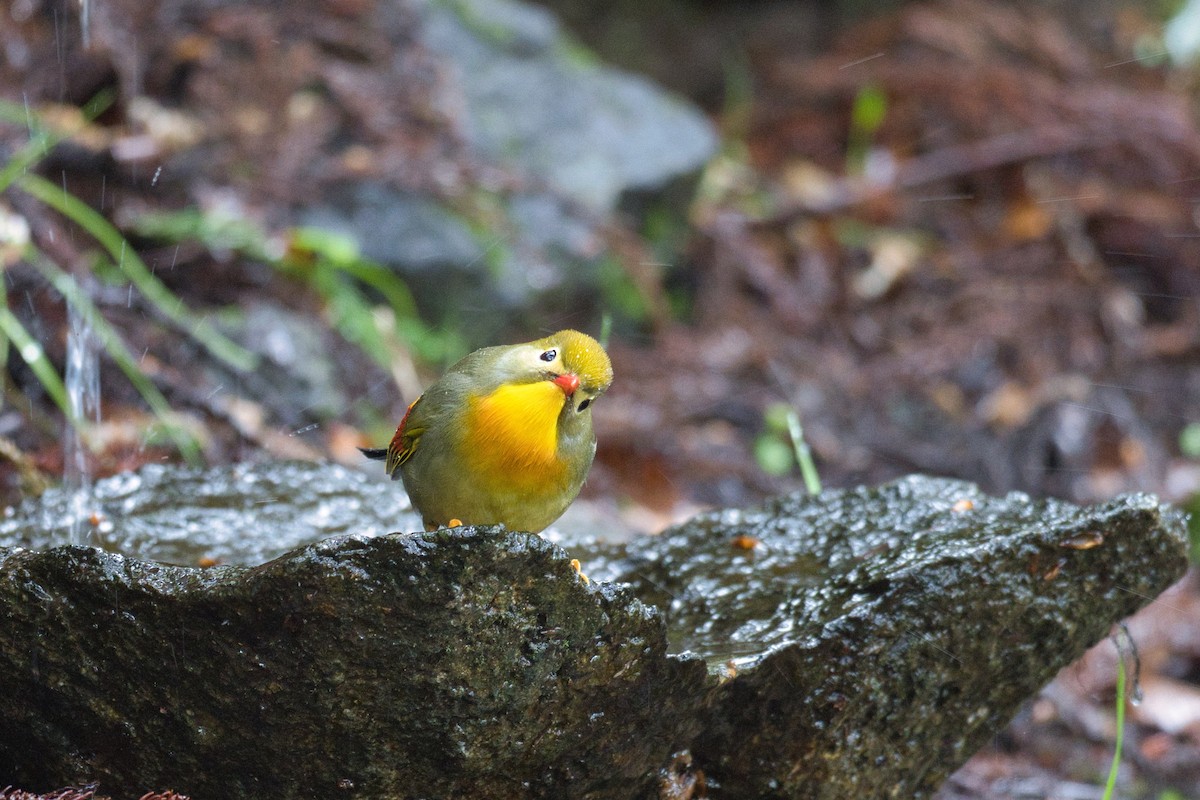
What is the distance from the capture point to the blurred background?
5.25 metres

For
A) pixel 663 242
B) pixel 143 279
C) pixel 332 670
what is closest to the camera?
pixel 332 670

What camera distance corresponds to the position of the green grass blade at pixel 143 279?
5.15 metres

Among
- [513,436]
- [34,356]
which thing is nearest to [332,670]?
[513,436]

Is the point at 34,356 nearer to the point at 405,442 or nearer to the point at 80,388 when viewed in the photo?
the point at 80,388

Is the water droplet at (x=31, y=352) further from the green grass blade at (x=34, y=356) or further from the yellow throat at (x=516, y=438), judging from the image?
the yellow throat at (x=516, y=438)

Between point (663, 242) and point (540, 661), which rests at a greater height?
point (540, 661)

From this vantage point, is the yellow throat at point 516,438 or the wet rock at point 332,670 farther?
the yellow throat at point 516,438

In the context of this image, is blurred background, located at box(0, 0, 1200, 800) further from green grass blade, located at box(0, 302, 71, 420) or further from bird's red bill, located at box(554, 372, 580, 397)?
bird's red bill, located at box(554, 372, 580, 397)

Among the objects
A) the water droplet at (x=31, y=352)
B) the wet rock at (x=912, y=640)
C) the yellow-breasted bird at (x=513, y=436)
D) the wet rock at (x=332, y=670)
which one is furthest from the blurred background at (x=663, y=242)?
the wet rock at (x=332, y=670)

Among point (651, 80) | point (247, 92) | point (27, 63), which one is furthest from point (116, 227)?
point (651, 80)

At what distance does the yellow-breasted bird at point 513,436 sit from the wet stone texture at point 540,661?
0.51m

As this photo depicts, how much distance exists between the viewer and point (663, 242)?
8.10m

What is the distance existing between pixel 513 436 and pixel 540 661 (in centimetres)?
68

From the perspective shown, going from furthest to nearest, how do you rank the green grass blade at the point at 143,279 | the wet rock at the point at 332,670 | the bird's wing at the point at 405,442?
1. the green grass blade at the point at 143,279
2. the bird's wing at the point at 405,442
3. the wet rock at the point at 332,670
